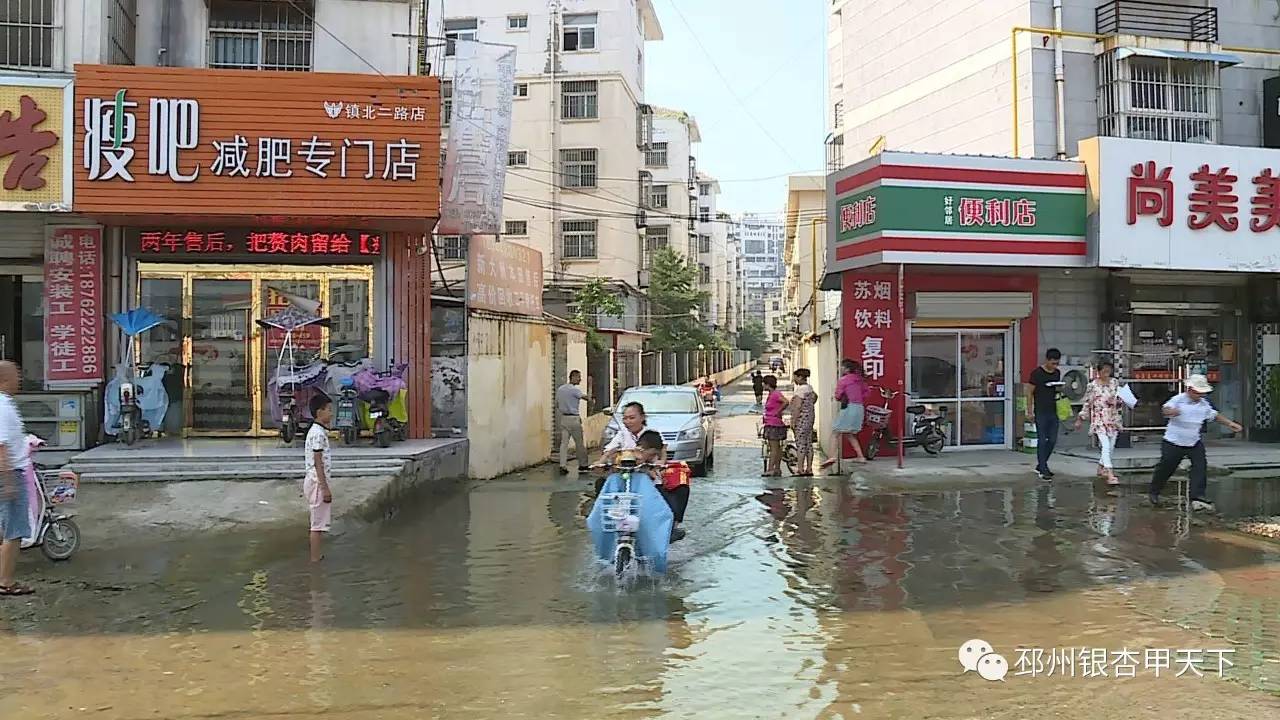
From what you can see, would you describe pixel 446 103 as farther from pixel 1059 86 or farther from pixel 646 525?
pixel 646 525

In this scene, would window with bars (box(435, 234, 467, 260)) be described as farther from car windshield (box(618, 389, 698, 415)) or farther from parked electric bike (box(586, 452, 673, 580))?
parked electric bike (box(586, 452, 673, 580))

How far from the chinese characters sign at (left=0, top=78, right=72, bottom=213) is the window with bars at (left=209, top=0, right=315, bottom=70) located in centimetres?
299

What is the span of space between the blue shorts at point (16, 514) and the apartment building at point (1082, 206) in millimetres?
10792

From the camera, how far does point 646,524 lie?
7562 millimetres

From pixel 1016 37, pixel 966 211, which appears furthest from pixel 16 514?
pixel 1016 37

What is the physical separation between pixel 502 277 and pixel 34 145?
22.7ft

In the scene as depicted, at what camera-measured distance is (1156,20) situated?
1684 centimetres

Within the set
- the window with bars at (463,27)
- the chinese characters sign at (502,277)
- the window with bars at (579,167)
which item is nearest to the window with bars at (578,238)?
the window with bars at (579,167)

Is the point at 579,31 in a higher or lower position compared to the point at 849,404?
higher

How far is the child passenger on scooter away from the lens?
26.3 ft

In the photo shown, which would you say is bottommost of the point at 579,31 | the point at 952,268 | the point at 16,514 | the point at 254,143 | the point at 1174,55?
the point at 16,514

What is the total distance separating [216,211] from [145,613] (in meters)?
6.93

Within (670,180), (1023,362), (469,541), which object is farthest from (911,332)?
(670,180)

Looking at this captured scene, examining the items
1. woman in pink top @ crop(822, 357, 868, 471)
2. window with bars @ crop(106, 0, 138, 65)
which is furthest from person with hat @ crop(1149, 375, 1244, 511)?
window with bars @ crop(106, 0, 138, 65)
